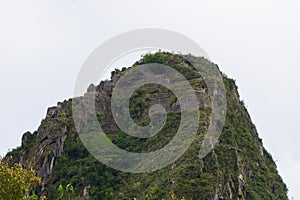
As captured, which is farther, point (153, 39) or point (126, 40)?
point (153, 39)

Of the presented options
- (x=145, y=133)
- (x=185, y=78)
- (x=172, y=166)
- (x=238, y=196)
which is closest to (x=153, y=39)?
(x=172, y=166)

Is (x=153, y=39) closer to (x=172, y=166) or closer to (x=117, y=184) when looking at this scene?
(x=172, y=166)

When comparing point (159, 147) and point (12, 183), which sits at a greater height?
point (159, 147)

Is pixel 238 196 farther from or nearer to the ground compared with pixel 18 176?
farther from the ground

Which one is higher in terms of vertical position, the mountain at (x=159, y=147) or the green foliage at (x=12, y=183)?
the mountain at (x=159, y=147)

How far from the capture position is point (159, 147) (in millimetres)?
60125

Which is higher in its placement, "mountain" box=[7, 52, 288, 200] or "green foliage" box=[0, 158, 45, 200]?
"mountain" box=[7, 52, 288, 200]

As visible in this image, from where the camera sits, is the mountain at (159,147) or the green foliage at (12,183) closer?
the green foliage at (12,183)

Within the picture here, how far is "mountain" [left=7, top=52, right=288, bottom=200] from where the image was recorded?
173 ft

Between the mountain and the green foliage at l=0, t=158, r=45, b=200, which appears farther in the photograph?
the mountain

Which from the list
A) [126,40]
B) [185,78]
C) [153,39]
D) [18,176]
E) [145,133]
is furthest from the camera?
[185,78]

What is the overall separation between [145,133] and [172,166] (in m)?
11.3

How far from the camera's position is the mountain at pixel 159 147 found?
52.7m

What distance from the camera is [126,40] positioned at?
3584cm
